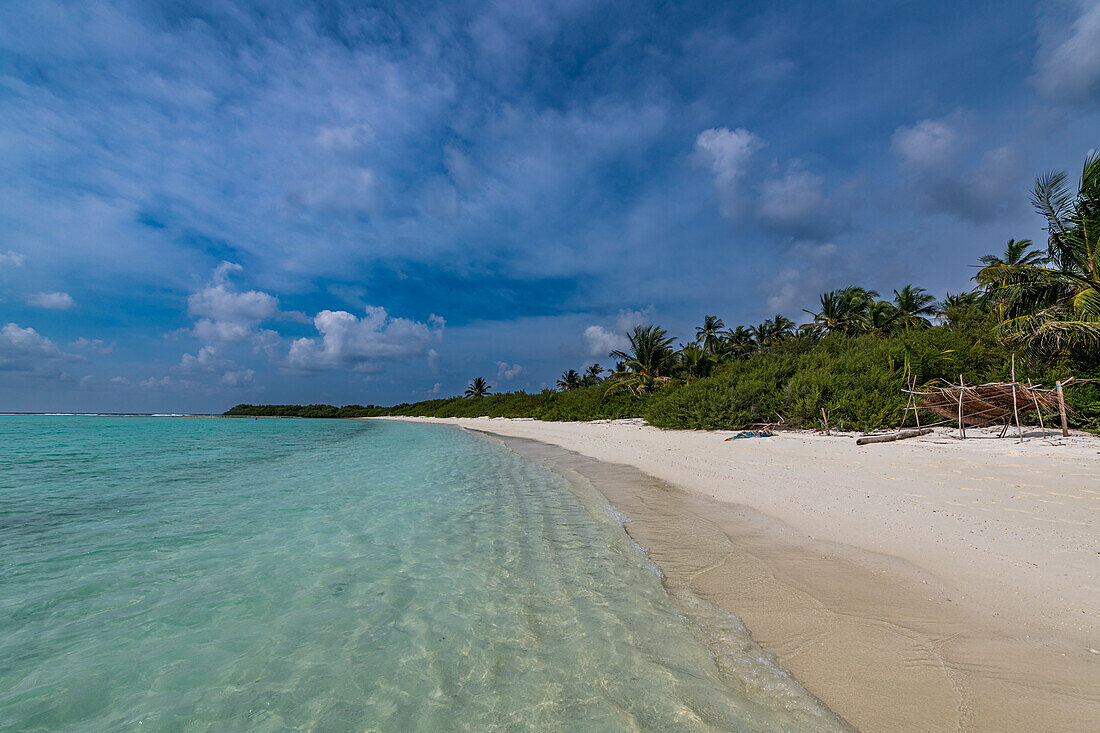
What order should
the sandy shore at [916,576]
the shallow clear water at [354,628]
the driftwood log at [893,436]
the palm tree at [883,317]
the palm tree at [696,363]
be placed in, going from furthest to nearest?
the palm tree at [883,317], the palm tree at [696,363], the driftwood log at [893,436], the shallow clear water at [354,628], the sandy shore at [916,576]

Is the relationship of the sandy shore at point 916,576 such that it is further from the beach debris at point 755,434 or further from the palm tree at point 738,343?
the palm tree at point 738,343

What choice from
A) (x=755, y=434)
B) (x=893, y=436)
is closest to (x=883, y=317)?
(x=755, y=434)

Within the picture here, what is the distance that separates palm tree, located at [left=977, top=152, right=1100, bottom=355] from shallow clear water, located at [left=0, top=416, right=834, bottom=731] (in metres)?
15.1

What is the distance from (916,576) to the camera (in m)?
3.90

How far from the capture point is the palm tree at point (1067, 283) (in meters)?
11.9

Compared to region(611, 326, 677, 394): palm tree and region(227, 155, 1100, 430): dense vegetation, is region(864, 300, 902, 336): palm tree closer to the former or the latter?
region(227, 155, 1100, 430): dense vegetation

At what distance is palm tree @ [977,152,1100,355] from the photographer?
11914mm

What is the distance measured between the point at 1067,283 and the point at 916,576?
668 inches

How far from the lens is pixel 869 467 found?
8.73 meters

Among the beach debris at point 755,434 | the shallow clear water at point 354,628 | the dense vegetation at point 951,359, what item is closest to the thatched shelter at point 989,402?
the dense vegetation at point 951,359

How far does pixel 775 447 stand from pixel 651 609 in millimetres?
10996

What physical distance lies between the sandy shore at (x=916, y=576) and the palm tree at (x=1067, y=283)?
5.79m

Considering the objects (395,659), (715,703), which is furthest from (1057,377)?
(395,659)

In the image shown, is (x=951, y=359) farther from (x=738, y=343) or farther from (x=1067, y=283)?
(x=738, y=343)
